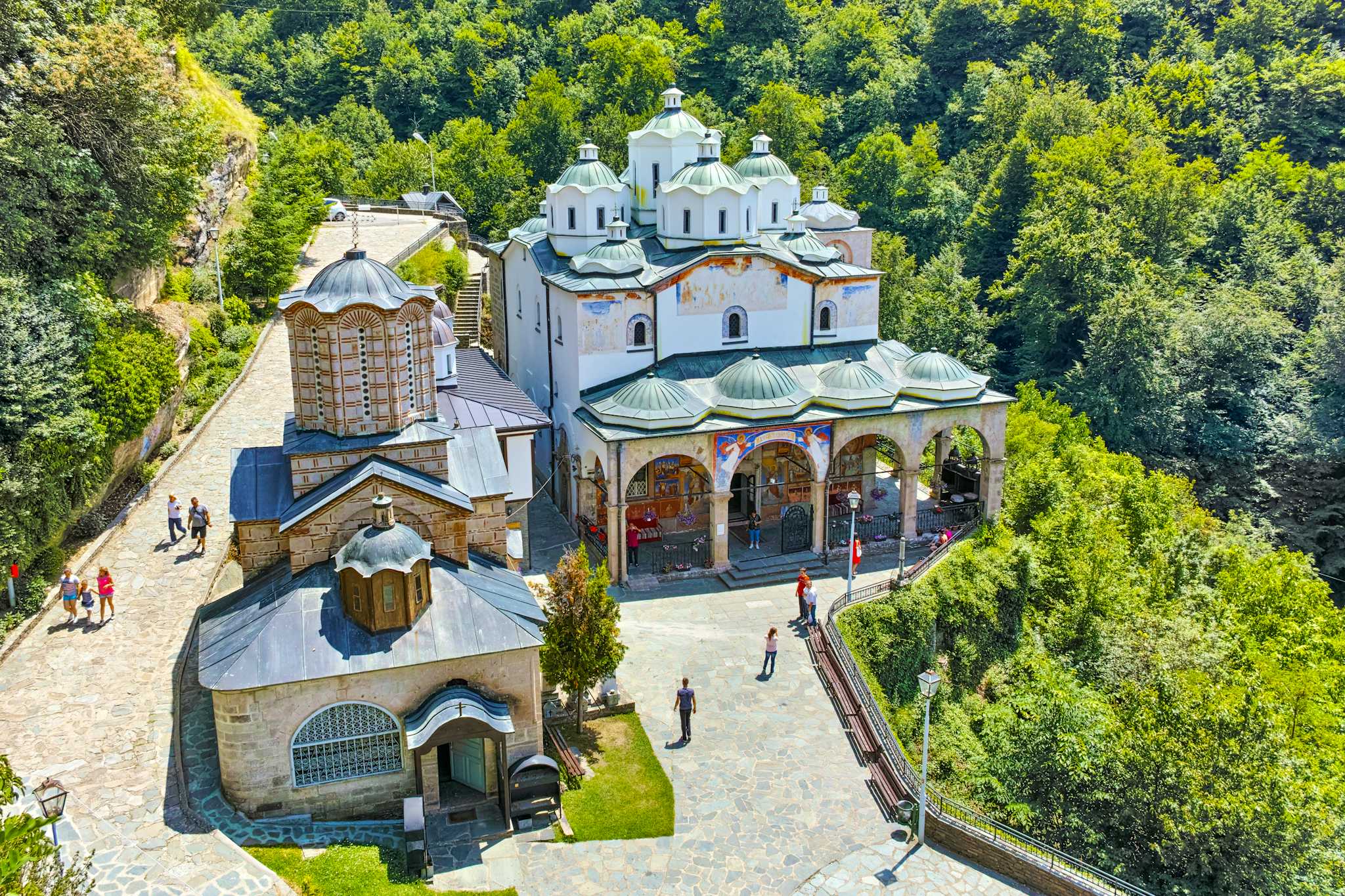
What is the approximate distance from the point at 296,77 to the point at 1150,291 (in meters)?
56.0

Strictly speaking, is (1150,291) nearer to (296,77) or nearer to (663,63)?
(663,63)

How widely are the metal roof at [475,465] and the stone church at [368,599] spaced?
4 cm

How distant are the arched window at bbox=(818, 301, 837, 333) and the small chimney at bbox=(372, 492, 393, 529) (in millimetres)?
16400

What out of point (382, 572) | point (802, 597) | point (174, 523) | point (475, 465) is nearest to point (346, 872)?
point (382, 572)

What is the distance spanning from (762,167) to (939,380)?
10.5 metres

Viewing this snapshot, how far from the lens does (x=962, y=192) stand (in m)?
56.2

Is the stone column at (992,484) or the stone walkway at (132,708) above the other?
the stone column at (992,484)

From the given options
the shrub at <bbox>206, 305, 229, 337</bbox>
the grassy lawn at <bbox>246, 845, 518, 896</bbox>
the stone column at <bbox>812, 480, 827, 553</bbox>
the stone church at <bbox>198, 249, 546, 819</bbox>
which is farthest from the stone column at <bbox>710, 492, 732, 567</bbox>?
the shrub at <bbox>206, 305, 229, 337</bbox>

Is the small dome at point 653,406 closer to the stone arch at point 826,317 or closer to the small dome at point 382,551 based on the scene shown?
the stone arch at point 826,317

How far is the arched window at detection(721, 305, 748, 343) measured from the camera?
2862 centimetres

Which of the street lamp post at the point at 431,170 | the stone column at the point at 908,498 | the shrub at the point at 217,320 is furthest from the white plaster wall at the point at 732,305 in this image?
A: the street lamp post at the point at 431,170

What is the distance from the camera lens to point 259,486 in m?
17.6

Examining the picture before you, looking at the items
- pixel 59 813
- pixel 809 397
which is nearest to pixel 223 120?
pixel 809 397

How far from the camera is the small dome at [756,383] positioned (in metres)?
26.0
